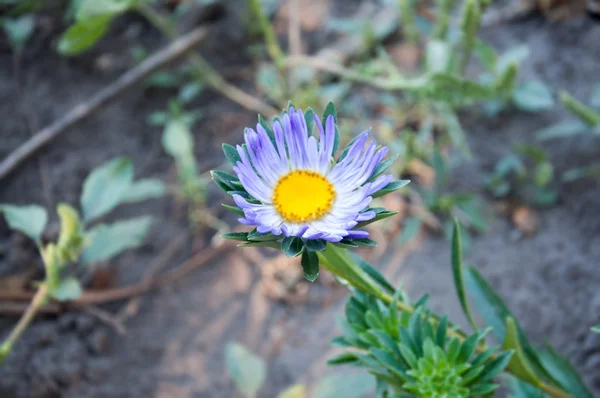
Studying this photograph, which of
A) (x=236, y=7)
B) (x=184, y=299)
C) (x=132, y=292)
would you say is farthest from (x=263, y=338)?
(x=236, y=7)

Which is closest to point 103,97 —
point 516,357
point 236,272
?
point 236,272

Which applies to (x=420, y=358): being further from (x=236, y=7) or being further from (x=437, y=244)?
(x=236, y=7)

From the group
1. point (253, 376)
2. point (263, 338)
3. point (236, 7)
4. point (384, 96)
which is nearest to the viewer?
point (253, 376)

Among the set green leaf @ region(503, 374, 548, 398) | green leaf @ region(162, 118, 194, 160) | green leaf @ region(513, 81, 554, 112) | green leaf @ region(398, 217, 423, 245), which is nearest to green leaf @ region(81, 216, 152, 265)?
green leaf @ region(162, 118, 194, 160)

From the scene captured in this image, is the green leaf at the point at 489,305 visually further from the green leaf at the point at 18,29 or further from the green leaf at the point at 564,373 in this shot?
the green leaf at the point at 18,29

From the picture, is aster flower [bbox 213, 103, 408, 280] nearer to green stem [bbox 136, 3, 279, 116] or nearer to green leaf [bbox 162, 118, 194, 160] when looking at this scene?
green leaf [bbox 162, 118, 194, 160]

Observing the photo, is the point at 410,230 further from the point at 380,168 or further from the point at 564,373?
the point at 380,168
